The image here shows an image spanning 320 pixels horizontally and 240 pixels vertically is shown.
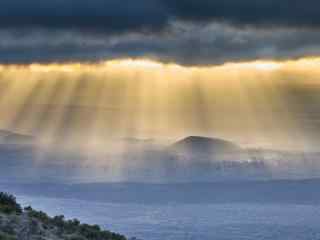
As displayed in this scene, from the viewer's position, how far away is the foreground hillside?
4650 centimetres

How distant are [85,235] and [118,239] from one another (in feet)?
6.46

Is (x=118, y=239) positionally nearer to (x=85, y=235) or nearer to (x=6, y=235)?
(x=85, y=235)

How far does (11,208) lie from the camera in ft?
167

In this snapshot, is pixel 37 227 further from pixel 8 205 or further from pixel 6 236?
pixel 8 205

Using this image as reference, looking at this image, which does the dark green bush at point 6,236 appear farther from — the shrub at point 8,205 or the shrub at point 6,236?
the shrub at point 8,205

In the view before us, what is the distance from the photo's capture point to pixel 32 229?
47.5 m

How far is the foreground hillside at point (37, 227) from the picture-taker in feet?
153

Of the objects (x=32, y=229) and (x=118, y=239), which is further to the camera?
(x=118, y=239)

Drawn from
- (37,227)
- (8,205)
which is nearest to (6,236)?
(37,227)

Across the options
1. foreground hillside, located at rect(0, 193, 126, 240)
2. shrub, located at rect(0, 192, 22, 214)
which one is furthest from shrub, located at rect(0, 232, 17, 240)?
shrub, located at rect(0, 192, 22, 214)

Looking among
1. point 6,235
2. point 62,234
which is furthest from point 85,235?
point 6,235

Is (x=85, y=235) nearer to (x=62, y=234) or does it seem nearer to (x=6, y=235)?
(x=62, y=234)

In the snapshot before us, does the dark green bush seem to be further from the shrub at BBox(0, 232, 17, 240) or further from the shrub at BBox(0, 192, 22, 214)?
the shrub at BBox(0, 192, 22, 214)

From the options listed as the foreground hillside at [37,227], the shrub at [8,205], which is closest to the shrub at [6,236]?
the foreground hillside at [37,227]
